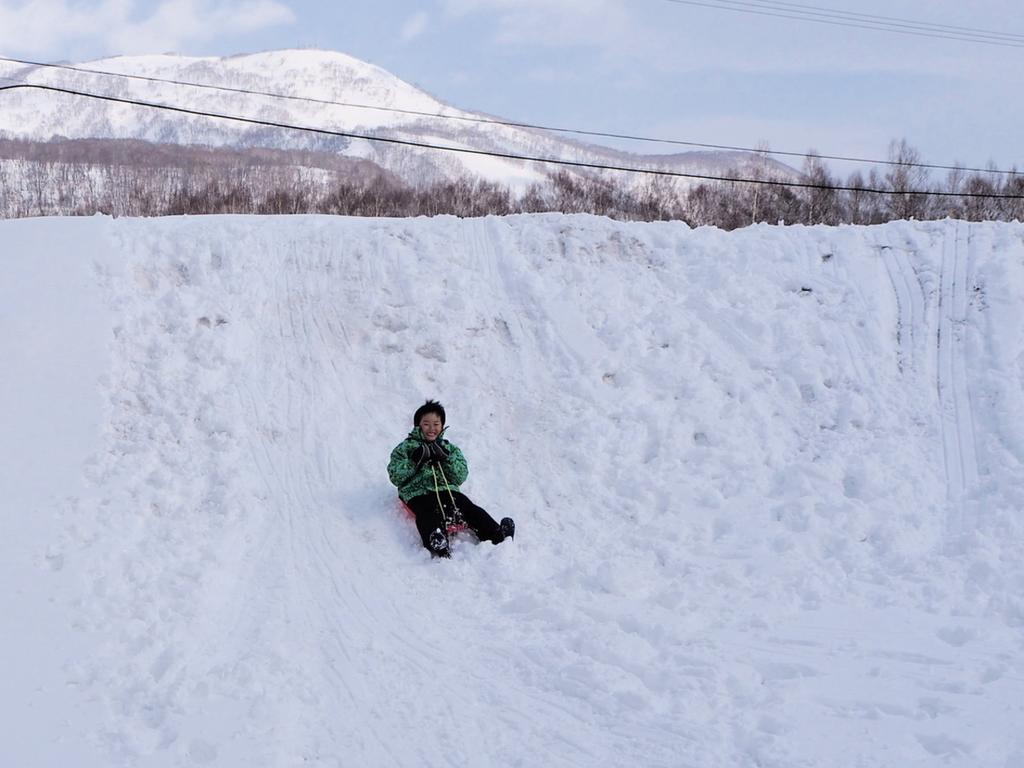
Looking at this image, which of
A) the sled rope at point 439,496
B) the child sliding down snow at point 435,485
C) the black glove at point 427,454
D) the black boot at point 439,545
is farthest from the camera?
the black glove at point 427,454

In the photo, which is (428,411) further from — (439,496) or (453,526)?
A: (453,526)

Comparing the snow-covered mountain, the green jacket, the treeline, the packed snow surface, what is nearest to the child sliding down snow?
the green jacket

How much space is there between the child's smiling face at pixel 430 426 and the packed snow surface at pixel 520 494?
705 millimetres

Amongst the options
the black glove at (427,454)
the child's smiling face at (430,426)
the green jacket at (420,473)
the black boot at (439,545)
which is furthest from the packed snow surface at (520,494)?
the child's smiling face at (430,426)

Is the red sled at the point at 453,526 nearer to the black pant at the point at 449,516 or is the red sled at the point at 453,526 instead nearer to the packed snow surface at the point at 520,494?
the black pant at the point at 449,516

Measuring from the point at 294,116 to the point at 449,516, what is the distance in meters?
124

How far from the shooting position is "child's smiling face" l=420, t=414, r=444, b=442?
6.95m

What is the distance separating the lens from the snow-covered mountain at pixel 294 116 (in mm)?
83812

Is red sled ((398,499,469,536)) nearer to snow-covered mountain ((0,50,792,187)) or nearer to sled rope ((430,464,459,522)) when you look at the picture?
sled rope ((430,464,459,522))

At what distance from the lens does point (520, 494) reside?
7.30 metres

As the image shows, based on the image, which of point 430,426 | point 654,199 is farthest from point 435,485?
point 654,199

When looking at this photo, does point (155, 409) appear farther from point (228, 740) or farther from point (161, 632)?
point (228, 740)

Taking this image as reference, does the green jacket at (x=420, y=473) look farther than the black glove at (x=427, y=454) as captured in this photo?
No

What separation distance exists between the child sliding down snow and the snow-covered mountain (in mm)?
43279
